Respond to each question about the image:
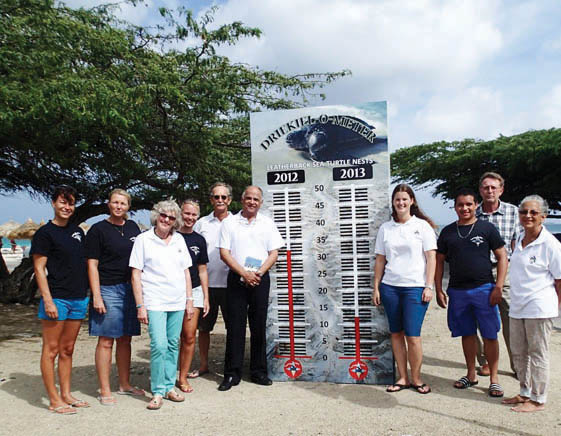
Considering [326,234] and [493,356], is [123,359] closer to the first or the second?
[326,234]

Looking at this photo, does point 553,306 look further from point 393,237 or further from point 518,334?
point 393,237

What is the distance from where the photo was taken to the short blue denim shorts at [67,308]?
15.0 ft

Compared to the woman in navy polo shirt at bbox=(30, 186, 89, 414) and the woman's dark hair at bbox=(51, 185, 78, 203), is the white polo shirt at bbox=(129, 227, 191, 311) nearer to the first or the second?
the woman in navy polo shirt at bbox=(30, 186, 89, 414)

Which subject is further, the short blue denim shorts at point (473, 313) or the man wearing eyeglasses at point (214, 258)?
the man wearing eyeglasses at point (214, 258)

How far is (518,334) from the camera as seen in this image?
181 inches

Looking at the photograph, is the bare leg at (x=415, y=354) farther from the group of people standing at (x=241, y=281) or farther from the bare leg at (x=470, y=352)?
the bare leg at (x=470, y=352)

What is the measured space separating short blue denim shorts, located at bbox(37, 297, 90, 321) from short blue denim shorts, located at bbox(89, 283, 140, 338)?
153 millimetres

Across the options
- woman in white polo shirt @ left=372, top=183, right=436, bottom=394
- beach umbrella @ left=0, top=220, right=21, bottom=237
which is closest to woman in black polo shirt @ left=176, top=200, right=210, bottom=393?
woman in white polo shirt @ left=372, top=183, right=436, bottom=394

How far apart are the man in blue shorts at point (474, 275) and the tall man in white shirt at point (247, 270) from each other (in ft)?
6.01

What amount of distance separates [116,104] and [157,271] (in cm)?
336

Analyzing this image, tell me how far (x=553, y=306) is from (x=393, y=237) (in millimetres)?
1541

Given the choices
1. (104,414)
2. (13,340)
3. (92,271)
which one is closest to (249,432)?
(104,414)

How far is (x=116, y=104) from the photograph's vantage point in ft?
23.3

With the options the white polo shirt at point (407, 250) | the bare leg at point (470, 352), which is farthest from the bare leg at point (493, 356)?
the white polo shirt at point (407, 250)
